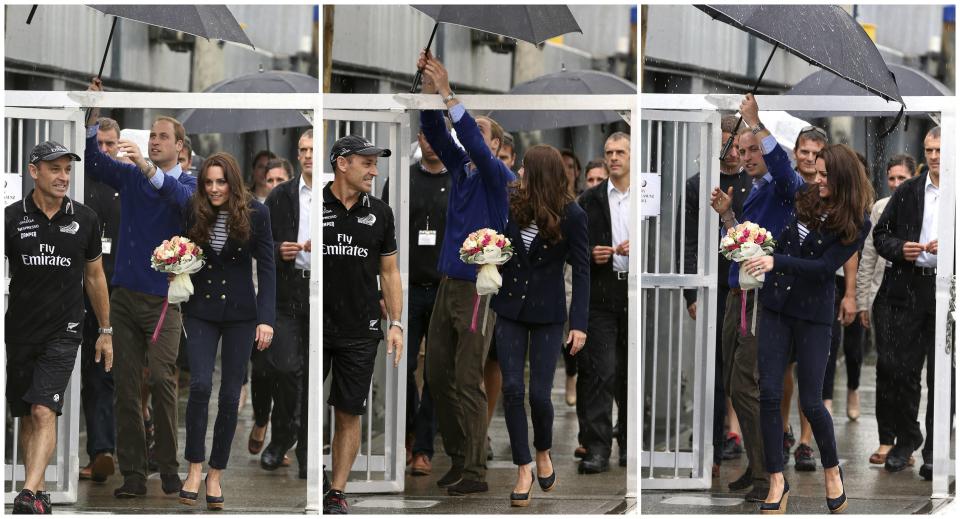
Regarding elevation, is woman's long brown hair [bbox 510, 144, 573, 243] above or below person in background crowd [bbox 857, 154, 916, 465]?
above

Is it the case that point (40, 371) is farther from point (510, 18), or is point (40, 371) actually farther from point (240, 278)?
point (510, 18)

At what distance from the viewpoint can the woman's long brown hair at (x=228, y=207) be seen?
7.95m

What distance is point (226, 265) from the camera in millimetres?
7977

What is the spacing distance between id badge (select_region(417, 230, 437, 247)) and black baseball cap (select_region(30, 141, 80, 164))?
6.23 ft

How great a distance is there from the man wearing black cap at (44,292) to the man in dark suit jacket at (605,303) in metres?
2.68

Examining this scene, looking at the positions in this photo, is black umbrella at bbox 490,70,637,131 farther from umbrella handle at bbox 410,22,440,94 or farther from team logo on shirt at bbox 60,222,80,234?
team logo on shirt at bbox 60,222,80,234

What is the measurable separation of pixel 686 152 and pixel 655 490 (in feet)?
5.68

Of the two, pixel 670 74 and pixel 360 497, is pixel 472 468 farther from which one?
pixel 670 74

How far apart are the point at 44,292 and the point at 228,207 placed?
971 millimetres

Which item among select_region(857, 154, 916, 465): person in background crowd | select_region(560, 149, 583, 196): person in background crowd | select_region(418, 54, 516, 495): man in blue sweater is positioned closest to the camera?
select_region(418, 54, 516, 495): man in blue sweater

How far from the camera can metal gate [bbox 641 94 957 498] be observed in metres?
8.14

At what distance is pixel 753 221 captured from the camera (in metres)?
8.16

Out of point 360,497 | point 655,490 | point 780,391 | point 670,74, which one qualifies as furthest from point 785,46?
point 360,497

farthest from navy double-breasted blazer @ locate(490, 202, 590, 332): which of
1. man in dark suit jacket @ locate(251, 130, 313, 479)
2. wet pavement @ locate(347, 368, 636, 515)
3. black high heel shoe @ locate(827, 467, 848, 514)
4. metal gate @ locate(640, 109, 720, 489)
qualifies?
black high heel shoe @ locate(827, 467, 848, 514)
